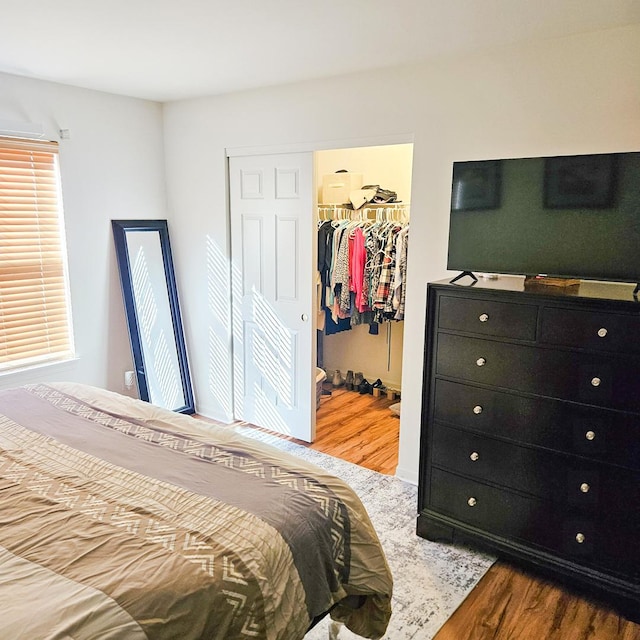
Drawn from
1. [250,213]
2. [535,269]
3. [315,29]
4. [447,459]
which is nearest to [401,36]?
[315,29]

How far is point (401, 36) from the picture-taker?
2359mm

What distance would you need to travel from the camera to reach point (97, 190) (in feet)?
11.8

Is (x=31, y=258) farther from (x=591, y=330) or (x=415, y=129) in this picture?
(x=591, y=330)

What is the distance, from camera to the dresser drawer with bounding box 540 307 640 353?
6.41ft

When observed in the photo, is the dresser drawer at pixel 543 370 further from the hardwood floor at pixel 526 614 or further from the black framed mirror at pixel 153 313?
the black framed mirror at pixel 153 313

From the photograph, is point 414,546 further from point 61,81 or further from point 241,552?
point 61,81

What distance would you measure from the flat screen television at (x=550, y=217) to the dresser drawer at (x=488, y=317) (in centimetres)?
19

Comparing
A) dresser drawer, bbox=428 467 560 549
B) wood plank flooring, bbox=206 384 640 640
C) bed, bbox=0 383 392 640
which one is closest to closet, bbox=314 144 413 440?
dresser drawer, bbox=428 467 560 549

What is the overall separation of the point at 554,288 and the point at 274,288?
6.43 feet

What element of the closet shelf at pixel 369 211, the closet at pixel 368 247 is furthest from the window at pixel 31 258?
the closet shelf at pixel 369 211

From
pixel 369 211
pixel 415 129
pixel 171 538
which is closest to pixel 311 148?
pixel 415 129

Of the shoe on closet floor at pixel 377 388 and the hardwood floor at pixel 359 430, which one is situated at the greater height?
the shoe on closet floor at pixel 377 388

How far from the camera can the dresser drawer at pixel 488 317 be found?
2188 mm

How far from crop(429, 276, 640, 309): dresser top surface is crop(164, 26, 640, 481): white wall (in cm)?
49
